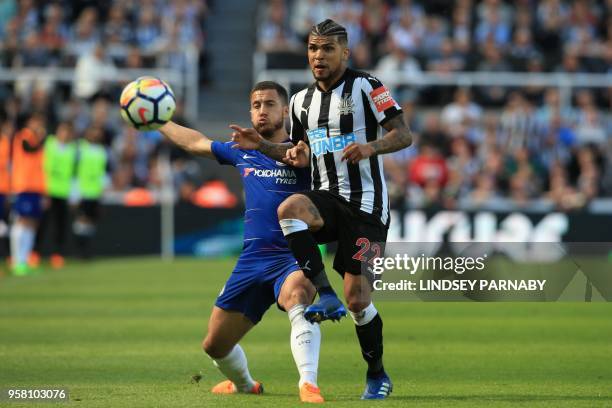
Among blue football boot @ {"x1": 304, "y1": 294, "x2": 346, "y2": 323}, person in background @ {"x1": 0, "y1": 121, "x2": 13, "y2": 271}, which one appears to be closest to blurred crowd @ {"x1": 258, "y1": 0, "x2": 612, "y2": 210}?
person in background @ {"x1": 0, "y1": 121, "x2": 13, "y2": 271}

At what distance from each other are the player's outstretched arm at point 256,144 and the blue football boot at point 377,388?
5.21ft

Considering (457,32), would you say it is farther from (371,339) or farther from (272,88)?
(371,339)

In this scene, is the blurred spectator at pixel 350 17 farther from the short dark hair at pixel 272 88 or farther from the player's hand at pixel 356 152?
the player's hand at pixel 356 152

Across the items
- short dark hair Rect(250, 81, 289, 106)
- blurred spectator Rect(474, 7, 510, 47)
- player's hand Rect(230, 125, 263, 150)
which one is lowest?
player's hand Rect(230, 125, 263, 150)

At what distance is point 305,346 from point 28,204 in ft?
41.8

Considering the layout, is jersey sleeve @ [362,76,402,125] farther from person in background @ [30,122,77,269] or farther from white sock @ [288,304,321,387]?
person in background @ [30,122,77,269]

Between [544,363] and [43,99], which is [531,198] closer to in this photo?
[43,99]

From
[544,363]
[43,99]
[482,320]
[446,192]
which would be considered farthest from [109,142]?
[544,363]

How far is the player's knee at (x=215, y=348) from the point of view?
26.9ft

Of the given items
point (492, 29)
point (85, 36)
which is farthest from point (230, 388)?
point (492, 29)

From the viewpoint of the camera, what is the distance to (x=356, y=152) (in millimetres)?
7340

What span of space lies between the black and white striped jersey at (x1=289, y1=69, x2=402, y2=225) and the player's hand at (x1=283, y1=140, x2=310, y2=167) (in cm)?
5

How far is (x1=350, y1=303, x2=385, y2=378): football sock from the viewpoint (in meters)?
7.89

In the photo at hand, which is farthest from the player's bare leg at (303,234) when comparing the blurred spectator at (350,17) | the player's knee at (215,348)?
the blurred spectator at (350,17)
